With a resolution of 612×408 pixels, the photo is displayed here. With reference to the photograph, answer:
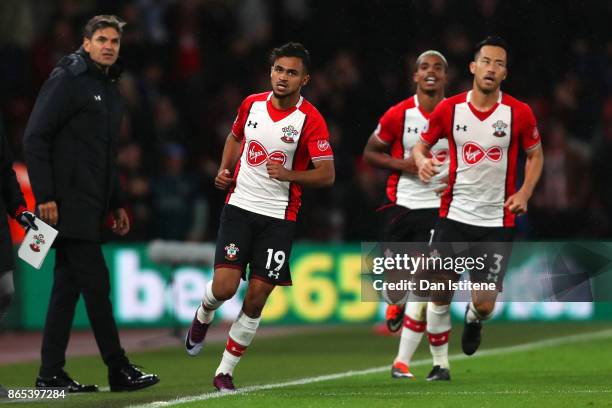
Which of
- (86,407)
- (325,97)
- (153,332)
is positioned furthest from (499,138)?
(325,97)

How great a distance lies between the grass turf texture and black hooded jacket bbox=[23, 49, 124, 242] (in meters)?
1.22

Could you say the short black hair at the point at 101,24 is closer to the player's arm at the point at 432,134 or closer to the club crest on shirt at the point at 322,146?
the club crest on shirt at the point at 322,146

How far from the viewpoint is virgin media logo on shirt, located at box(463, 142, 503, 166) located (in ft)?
→ 32.9

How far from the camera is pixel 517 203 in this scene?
9.60 meters

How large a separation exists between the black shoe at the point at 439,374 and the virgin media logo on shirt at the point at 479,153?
1.54 metres

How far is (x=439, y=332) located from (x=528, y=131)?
163cm

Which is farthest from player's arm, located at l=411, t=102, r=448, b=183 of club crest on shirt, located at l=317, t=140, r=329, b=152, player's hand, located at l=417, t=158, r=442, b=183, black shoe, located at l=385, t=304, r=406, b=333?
black shoe, located at l=385, t=304, r=406, b=333

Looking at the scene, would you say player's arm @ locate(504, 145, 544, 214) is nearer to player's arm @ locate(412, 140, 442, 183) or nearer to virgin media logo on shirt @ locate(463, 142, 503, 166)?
virgin media logo on shirt @ locate(463, 142, 503, 166)

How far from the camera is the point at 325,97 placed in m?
19.2

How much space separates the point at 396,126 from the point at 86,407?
13.0ft

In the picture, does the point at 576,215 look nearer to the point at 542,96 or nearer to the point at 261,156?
the point at 542,96

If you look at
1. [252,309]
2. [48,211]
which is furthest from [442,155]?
[48,211]

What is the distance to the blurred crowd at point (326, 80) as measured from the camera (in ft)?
58.7

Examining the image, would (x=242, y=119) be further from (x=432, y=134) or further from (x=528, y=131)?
(x=528, y=131)
